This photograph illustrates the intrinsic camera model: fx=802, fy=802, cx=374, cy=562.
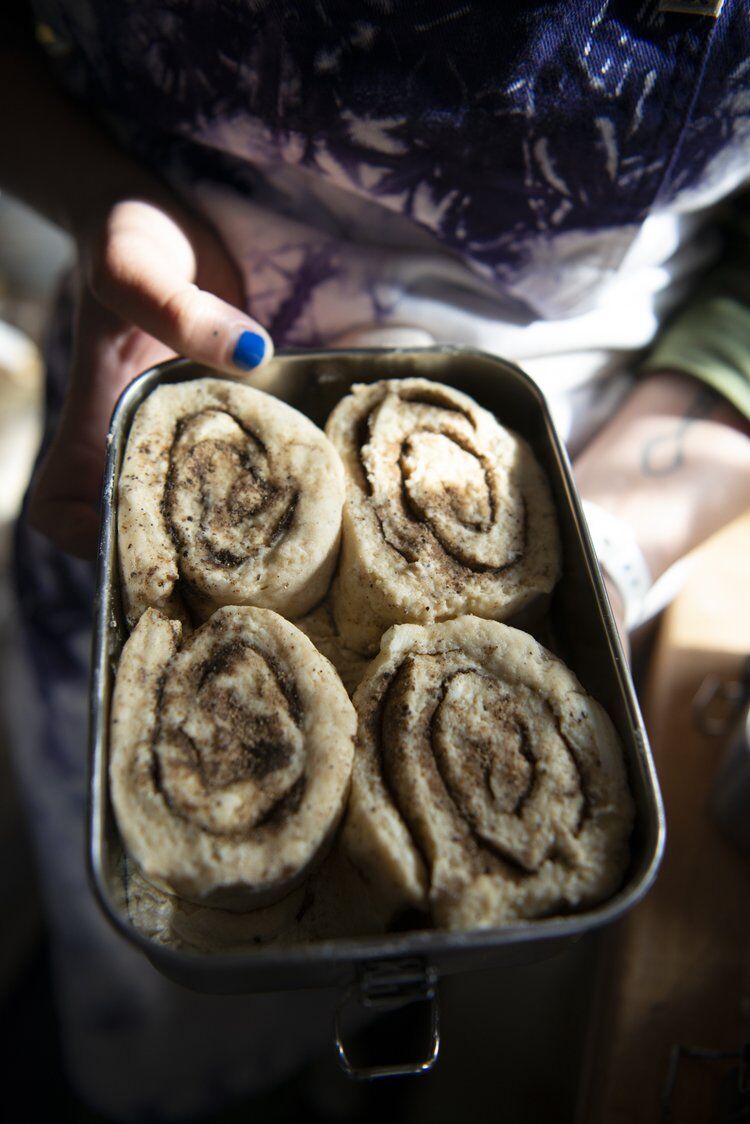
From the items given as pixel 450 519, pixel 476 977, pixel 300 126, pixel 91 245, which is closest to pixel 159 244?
pixel 91 245

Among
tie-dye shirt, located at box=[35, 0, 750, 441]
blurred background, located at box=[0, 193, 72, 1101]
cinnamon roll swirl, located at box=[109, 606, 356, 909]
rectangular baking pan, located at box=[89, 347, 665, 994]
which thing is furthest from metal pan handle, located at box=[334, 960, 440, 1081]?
blurred background, located at box=[0, 193, 72, 1101]

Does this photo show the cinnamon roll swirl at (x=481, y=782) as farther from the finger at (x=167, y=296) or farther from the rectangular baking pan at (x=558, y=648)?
the finger at (x=167, y=296)

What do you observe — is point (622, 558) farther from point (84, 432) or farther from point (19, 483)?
point (19, 483)

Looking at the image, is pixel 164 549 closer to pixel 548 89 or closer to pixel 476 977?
pixel 548 89

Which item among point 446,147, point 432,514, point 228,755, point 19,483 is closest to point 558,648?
point 432,514

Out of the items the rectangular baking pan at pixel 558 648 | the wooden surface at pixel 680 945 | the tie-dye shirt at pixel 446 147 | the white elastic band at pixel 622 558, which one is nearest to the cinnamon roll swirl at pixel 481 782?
the rectangular baking pan at pixel 558 648

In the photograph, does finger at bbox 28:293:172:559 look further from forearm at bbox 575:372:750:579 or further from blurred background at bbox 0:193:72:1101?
forearm at bbox 575:372:750:579
